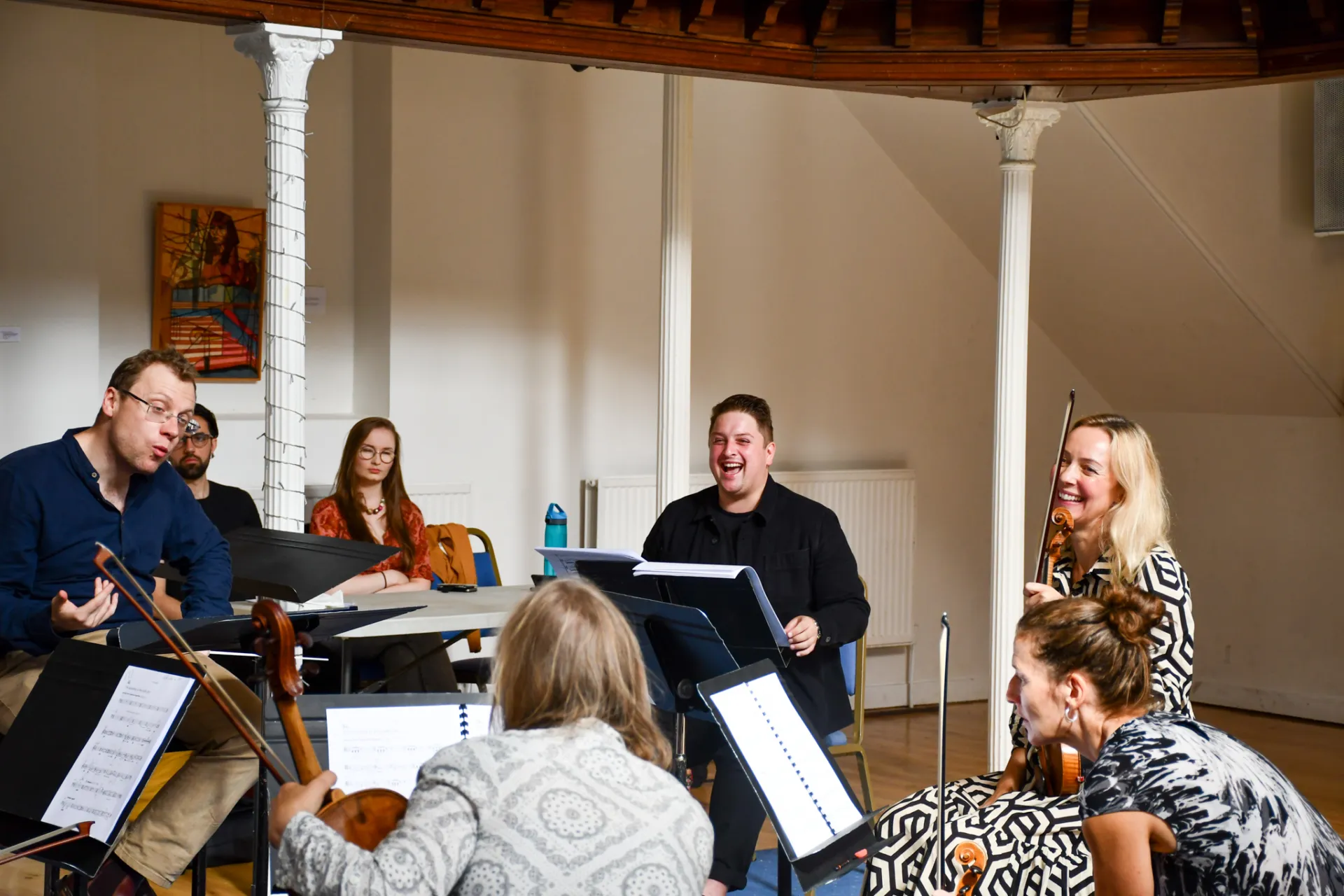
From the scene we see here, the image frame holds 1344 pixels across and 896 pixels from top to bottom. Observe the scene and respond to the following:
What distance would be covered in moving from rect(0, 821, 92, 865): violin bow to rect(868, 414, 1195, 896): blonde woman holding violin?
59.6 inches

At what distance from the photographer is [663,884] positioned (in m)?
1.98

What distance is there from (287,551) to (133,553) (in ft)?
1.56

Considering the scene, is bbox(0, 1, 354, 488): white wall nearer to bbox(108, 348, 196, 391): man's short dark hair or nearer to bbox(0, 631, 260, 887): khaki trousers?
bbox(108, 348, 196, 391): man's short dark hair

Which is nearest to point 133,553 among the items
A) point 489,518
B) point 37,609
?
point 37,609

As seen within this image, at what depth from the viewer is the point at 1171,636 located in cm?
315

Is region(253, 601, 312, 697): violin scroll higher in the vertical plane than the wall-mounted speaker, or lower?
lower

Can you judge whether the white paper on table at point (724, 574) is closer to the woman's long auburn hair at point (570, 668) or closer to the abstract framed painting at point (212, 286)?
the woman's long auburn hair at point (570, 668)

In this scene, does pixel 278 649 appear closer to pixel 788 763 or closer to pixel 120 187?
pixel 788 763

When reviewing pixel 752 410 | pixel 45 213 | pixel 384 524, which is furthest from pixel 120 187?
pixel 752 410

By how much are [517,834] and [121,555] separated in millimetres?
1992

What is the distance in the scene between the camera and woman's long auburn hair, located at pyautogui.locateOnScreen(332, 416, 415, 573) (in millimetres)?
5016

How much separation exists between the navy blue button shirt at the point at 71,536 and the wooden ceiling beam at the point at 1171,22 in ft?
10.5

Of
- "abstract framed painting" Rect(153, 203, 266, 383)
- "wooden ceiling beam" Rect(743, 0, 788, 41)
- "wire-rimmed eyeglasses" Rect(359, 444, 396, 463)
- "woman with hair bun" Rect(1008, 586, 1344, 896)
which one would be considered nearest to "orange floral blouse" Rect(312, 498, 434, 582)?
"wire-rimmed eyeglasses" Rect(359, 444, 396, 463)

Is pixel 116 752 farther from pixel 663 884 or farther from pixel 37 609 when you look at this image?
pixel 663 884
